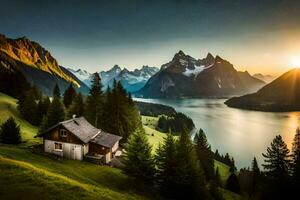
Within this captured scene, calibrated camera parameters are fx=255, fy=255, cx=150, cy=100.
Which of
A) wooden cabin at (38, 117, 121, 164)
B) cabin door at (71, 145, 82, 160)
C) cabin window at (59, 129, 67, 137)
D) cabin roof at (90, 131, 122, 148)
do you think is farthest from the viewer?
cabin roof at (90, 131, 122, 148)

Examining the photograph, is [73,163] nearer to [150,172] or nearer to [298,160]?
[150,172]

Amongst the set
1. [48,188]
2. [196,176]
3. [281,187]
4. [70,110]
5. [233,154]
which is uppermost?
[70,110]

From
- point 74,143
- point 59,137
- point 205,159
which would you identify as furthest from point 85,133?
point 205,159

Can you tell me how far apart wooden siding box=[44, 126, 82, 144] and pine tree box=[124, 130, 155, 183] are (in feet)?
45.3

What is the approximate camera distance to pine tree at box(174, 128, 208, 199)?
42125mm

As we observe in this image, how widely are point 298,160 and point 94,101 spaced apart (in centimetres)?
5036

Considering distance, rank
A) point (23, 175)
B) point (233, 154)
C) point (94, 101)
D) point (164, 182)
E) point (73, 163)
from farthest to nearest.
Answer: point (233, 154), point (94, 101), point (73, 163), point (164, 182), point (23, 175)

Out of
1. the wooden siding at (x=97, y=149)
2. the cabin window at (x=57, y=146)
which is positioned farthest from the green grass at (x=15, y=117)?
the wooden siding at (x=97, y=149)

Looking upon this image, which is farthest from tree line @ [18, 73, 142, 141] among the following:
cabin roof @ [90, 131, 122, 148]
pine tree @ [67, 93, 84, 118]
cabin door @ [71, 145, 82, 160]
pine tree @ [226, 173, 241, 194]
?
pine tree @ [226, 173, 241, 194]

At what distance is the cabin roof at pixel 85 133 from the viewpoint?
52756mm

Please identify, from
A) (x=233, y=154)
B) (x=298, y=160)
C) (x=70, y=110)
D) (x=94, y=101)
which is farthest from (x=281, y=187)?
(x=233, y=154)

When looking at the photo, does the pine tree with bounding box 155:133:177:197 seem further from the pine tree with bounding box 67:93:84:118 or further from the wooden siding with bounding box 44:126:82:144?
the pine tree with bounding box 67:93:84:118

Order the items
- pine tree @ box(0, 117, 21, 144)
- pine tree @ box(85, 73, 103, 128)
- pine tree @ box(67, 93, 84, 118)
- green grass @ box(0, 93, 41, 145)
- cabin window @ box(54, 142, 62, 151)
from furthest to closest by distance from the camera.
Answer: pine tree @ box(67, 93, 84, 118) < green grass @ box(0, 93, 41, 145) < pine tree @ box(85, 73, 103, 128) < pine tree @ box(0, 117, 21, 144) < cabin window @ box(54, 142, 62, 151)

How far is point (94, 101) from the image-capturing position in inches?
2790
